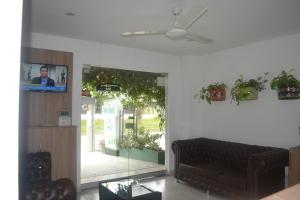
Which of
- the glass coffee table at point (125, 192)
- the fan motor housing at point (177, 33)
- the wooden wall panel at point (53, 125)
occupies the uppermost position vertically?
the fan motor housing at point (177, 33)

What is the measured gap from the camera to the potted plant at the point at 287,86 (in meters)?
3.71

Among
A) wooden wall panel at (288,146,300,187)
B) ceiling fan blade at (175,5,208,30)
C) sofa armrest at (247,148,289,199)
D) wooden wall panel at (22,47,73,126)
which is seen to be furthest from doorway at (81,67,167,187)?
wooden wall panel at (288,146,300,187)

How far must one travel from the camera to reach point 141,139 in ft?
21.5

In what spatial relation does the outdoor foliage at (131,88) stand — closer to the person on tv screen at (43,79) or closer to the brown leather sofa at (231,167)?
the person on tv screen at (43,79)

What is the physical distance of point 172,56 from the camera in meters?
5.65

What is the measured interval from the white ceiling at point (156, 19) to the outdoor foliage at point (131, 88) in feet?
2.88

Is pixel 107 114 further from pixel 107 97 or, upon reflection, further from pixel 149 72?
pixel 149 72

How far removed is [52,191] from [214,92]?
3.86m

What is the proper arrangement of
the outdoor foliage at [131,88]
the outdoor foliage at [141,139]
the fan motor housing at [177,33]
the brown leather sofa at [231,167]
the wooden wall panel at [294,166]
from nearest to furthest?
the fan motor housing at [177,33], the wooden wall panel at [294,166], the brown leather sofa at [231,167], the outdoor foliage at [131,88], the outdoor foliage at [141,139]

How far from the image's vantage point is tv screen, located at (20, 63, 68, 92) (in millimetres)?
3893

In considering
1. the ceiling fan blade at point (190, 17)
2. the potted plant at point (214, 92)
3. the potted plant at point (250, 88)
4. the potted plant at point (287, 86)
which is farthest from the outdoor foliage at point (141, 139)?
the ceiling fan blade at point (190, 17)

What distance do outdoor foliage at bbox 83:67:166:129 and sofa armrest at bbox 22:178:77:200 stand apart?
3001 mm

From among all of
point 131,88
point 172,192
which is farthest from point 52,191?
point 131,88

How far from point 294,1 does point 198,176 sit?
9.92ft
